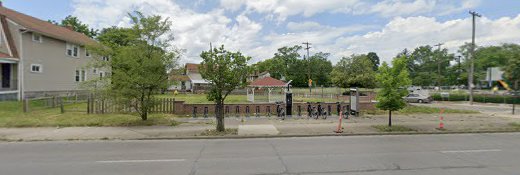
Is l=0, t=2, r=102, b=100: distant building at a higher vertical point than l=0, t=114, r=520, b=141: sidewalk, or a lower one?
higher

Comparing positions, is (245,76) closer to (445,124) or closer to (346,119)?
(346,119)

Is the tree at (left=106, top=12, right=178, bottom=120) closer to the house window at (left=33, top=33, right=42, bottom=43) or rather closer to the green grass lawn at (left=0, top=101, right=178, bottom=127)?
the green grass lawn at (left=0, top=101, right=178, bottom=127)

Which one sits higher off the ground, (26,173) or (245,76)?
(245,76)

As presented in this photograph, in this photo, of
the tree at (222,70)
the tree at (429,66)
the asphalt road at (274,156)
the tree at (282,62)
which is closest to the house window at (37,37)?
the asphalt road at (274,156)

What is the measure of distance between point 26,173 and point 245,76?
25.3ft

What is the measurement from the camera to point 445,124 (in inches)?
590

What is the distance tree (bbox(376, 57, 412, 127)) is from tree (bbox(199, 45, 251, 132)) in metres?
6.02

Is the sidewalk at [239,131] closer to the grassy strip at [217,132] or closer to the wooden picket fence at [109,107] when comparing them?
the grassy strip at [217,132]

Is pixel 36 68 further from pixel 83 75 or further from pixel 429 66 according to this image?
pixel 429 66

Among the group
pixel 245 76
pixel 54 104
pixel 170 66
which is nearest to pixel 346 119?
pixel 245 76

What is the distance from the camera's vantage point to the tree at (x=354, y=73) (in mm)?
46750

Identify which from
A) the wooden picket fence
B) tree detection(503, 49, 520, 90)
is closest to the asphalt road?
the wooden picket fence

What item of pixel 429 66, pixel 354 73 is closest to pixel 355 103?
pixel 354 73

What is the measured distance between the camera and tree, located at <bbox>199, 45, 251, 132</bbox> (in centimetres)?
1204
